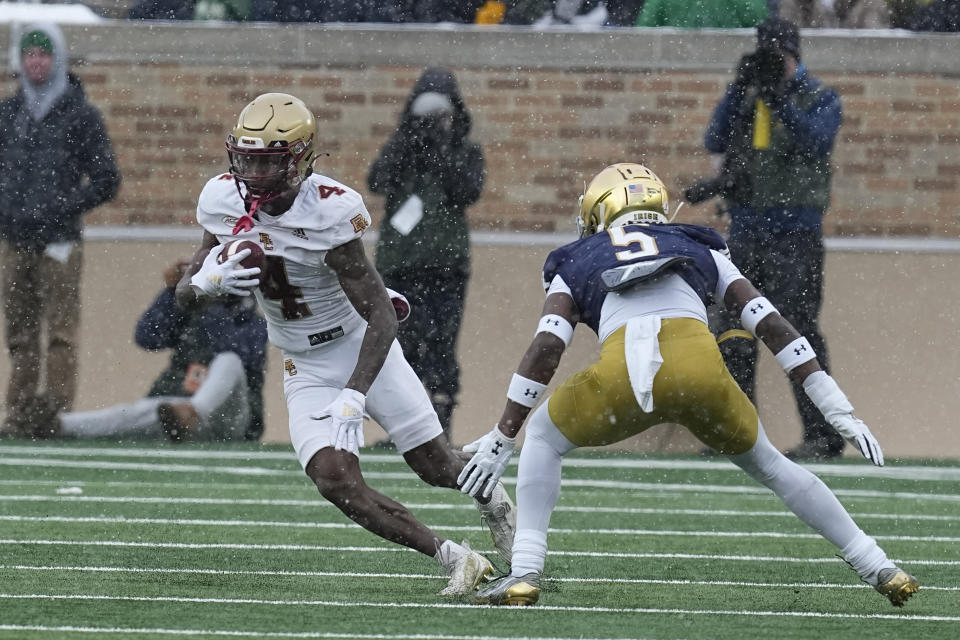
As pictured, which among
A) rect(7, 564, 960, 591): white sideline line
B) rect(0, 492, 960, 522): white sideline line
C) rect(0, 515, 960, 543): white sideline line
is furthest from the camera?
rect(0, 492, 960, 522): white sideline line

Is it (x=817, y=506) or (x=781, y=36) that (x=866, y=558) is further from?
(x=781, y=36)

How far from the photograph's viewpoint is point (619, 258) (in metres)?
5.24

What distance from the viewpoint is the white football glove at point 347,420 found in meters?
5.21

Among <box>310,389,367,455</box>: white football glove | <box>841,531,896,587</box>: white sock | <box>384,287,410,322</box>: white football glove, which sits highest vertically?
<box>384,287,410,322</box>: white football glove

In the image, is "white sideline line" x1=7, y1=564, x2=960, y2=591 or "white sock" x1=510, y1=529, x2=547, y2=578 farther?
"white sideline line" x1=7, y1=564, x2=960, y2=591

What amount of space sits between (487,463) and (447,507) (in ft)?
8.67

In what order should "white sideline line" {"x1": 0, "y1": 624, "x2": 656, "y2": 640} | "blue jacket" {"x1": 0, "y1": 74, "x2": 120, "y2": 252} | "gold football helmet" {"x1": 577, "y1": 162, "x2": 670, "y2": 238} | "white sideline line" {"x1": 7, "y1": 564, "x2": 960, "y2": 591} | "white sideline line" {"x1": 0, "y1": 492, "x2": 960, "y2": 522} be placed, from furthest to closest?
"blue jacket" {"x1": 0, "y1": 74, "x2": 120, "y2": 252} < "white sideline line" {"x1": 0, "y1": 492, "x2": 960, "y2": 522} < "white sideline line" {"x1": 7, "y1": 564, "x2": 960, "y2": 591} < "gold football helmet" {"x1": 577, "y1": 162, "x2": 670, "y2": 238} < "white sideline line" {"x1": 0, "y1": 624, "x2": 656, "y2": 640}

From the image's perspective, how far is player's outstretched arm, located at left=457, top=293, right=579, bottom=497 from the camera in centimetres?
513

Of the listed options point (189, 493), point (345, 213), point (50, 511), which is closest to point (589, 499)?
point (189, 493)

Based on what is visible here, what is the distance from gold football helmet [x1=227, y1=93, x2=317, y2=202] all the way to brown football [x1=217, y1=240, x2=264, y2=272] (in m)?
0.19

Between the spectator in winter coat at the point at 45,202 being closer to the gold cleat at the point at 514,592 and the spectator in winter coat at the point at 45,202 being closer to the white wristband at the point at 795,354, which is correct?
the gold cleat at the point at 514,592

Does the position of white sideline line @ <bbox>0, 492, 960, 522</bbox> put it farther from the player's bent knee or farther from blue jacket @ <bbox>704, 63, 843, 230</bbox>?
the player's bent knee

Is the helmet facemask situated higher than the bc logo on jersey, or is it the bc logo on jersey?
the helmet facemask

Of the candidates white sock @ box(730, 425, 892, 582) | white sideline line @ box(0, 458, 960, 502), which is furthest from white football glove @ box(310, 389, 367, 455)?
white sideline line @ box(0, 458, 960, 502)
